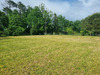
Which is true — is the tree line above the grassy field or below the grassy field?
above

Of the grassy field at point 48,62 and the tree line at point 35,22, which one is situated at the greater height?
the tree line at point 35,22

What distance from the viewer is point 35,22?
26609mm

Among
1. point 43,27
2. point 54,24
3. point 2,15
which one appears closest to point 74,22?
point 54,24

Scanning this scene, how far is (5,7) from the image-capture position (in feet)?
87.4

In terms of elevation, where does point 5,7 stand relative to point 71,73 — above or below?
above

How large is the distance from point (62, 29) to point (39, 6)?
54.2ft

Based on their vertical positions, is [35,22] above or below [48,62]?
above

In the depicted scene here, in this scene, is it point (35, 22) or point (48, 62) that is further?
point (35, 22)

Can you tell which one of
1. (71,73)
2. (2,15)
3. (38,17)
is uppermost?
(38,17)

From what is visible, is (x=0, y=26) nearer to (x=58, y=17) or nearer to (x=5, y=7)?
(x=5, y=7)

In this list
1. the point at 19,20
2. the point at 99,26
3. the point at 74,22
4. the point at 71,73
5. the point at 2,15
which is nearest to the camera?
the point at 71,73

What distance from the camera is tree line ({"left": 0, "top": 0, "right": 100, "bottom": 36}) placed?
17.4 m

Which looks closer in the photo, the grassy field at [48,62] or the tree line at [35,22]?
the grassy field at [48,62]

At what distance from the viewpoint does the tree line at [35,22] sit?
57.1ft
